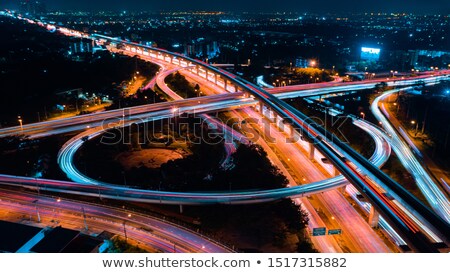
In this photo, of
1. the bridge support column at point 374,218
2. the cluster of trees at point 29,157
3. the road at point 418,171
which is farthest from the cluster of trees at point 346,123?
the cluster of trees at point 29,157


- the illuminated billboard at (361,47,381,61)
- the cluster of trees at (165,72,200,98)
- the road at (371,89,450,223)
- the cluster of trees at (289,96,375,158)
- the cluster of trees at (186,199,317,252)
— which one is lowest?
the cluster of trees at (186,199,317,252)

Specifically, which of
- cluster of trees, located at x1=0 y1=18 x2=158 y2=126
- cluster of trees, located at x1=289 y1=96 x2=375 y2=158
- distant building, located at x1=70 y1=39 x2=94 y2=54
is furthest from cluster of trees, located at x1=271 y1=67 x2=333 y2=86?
distant building, located at x1=70 y1=39 x2=94 y2=54

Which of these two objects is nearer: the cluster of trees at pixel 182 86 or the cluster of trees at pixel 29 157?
the cluster of trees at pixel 29 157

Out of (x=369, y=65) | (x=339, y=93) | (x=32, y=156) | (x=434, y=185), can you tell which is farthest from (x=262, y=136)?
(x=369, y=65)

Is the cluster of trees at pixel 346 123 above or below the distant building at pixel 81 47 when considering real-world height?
below

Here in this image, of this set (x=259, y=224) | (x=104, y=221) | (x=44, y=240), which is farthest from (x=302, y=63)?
(x=44, y=240)

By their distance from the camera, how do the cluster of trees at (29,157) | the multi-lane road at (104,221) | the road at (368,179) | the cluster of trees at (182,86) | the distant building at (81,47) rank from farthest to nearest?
the distant building at (81,47) → the cluster of trees at (182,86) → the cluster of trees at (29,157) → the multi-lane road at (104,221) → the road at (368,179)

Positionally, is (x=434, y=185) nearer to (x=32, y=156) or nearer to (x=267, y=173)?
(x=267, y=173)

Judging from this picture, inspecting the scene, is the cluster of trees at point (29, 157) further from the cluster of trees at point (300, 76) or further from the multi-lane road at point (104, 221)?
the cluster of trees at point (300, 76)

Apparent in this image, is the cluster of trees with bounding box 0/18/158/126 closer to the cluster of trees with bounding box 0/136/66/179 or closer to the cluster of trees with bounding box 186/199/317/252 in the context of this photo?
the cluster of trees with bounding box 0/136/66/179
